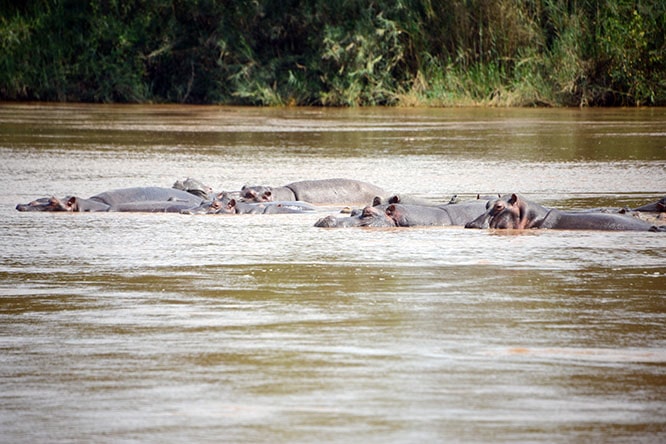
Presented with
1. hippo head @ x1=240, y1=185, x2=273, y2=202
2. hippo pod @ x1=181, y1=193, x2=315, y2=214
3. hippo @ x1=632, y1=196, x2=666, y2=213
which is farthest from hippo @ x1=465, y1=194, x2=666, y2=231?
hippo head @ x1=240, y1=185, x2=273, y2=202

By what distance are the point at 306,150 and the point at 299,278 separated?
982cm

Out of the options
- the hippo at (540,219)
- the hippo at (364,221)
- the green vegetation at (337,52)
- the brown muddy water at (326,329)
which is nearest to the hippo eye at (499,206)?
the hippo at (540,219)

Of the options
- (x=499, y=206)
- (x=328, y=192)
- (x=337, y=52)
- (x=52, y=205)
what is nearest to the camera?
(x=499, y=206)

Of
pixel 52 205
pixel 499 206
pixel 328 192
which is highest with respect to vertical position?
pixel 499 206

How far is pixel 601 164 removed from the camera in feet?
43.1

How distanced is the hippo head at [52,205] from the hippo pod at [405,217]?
202 cm

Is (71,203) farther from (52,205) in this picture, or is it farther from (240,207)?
(240,207)

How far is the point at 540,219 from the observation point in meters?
7.97

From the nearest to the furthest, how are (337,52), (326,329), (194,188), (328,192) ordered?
(326,329), (194,188), (328,192), (337,52)

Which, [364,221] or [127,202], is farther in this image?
[127,202]

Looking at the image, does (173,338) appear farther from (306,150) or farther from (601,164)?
(306,150)

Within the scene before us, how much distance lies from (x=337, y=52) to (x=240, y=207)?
764 inches

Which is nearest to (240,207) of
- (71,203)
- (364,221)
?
(71,203)

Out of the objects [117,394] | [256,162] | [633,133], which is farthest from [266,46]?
[117,394]
